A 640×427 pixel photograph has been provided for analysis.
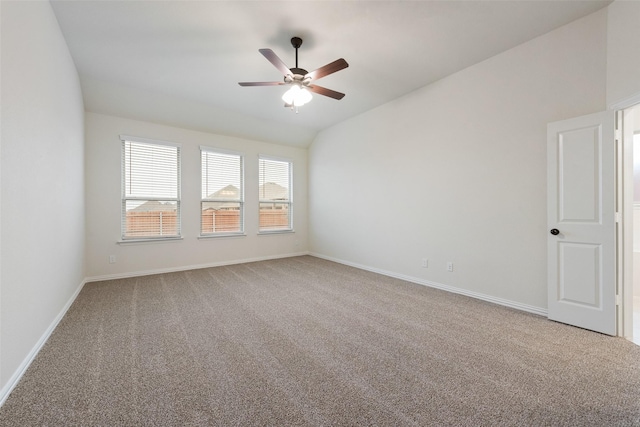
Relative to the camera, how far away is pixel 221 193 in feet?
18.3

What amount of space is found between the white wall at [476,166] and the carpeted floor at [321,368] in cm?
71

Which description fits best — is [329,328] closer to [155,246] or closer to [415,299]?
[415,299]

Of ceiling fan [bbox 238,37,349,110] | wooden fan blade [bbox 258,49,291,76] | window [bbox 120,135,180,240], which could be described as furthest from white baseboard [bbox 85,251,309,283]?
wooden fan blade [bbox 258,49,291,76]

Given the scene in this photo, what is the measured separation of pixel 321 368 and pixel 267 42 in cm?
328

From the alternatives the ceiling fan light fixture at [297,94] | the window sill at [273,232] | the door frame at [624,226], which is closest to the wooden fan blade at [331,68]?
the ceiling fan light fixture at [297,94]

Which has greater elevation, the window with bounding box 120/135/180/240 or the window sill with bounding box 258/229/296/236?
the window with bounding box 120/135/180/240

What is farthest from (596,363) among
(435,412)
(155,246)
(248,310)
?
(155,246)

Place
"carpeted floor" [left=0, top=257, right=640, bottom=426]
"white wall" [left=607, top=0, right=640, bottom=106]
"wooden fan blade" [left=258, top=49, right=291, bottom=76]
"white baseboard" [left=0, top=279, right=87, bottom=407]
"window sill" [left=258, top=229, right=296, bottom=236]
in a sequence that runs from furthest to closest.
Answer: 1. "window sill" [left=258, top=229, right=296, bottom=236]
2. "wooden fan blade" [left=258, top=49, right=291, bottom=76]
3. "white wall" [left=607, top=0, right=640, bottom=106]
4. "white baseboard" [left=0, top=279, right=87, bottom=407]
5. "carpeted floor" [left=0, top=257, right=640, bottom=426]

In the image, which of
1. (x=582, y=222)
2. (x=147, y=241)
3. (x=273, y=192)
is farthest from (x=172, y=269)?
(x=582, y=222)

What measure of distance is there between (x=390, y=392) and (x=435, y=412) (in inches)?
10.6

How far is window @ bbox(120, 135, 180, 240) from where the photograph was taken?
463cm

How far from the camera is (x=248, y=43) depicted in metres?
2.98

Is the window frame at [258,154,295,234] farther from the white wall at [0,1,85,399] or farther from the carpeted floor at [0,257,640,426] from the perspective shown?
the white wall at [0,1,85,399]

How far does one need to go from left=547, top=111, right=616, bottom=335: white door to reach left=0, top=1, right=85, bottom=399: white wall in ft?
14.8
